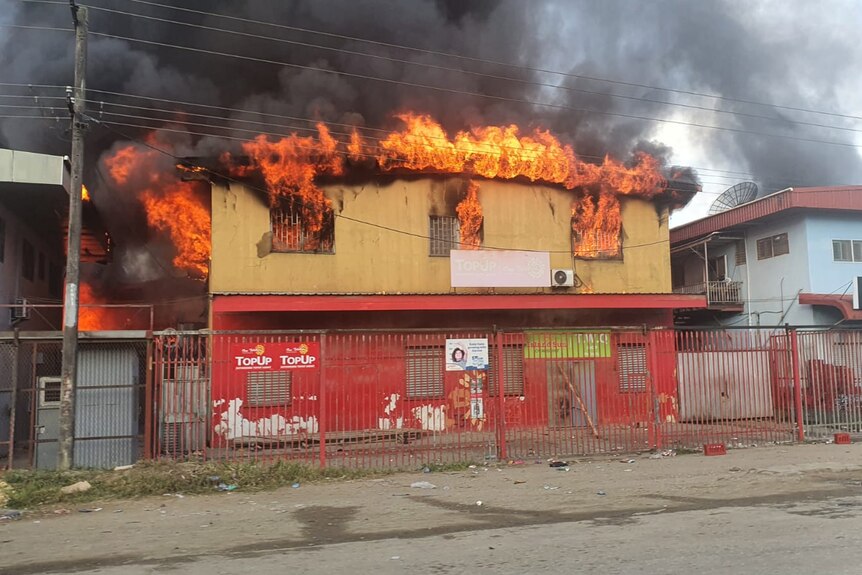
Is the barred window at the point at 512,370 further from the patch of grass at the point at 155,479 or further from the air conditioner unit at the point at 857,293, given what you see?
the air conditioner unit at the point at 857,293

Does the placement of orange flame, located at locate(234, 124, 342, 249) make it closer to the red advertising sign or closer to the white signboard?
the white signboard

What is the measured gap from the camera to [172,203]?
1739 centimetres

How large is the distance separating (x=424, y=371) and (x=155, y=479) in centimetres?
460

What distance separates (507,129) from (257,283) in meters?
7.67

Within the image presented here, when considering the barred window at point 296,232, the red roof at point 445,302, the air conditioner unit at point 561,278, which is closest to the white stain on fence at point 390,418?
the red roof at point 445,302

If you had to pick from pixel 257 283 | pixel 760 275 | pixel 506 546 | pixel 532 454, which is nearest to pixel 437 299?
pixel 257 283

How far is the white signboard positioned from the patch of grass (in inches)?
299

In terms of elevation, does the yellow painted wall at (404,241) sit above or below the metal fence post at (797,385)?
above

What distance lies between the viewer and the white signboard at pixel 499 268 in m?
16.8

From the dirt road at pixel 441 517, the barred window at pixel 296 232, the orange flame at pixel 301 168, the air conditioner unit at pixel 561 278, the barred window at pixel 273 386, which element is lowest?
the dirt road at pixel 441 517

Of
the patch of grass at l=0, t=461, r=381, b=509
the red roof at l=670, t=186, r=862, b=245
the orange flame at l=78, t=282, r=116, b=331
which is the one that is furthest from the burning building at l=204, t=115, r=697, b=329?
the orange flame at l=78, t=282, r=116, b=331

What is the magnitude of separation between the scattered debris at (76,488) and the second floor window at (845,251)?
22.2 metres

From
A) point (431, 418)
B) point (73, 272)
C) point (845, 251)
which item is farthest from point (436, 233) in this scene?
point (845, 251)

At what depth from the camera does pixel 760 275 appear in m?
23.1
